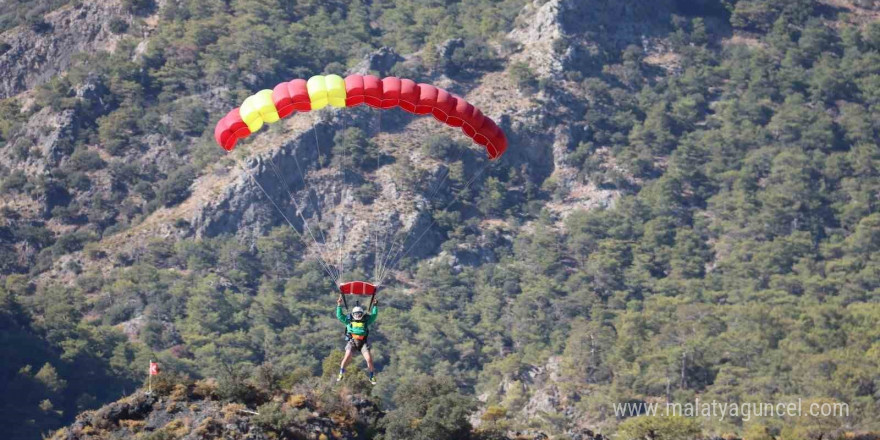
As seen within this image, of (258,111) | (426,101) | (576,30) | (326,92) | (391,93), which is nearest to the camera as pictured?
(326,92)

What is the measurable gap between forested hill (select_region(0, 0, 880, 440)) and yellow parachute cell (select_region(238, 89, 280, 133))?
2476 cm

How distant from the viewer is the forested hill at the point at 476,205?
95438 millimetres

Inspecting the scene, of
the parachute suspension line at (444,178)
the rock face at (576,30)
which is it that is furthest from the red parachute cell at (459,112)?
the rock face at (576,30)

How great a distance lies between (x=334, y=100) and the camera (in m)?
52.5

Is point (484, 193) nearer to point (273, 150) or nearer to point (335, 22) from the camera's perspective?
point (273, 150)

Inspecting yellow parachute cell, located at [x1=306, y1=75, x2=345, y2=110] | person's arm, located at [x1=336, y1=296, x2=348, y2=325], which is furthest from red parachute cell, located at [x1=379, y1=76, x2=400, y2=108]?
person's arm, located at [x1=336, y1=296, x2=348, y2=325]

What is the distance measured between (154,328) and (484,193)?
29.0m

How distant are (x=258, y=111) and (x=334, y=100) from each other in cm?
238

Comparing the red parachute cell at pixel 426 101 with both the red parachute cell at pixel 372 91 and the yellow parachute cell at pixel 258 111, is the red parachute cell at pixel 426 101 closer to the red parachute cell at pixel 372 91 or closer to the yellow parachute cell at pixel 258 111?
the red parachute cell at pixel 372 91

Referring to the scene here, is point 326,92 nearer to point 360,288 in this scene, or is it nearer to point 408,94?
point 408,94

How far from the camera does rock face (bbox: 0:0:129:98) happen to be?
132500 mm

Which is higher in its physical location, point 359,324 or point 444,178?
point 359,324

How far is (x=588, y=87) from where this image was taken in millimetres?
130000

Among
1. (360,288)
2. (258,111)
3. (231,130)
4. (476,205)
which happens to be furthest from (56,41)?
(360,288)
